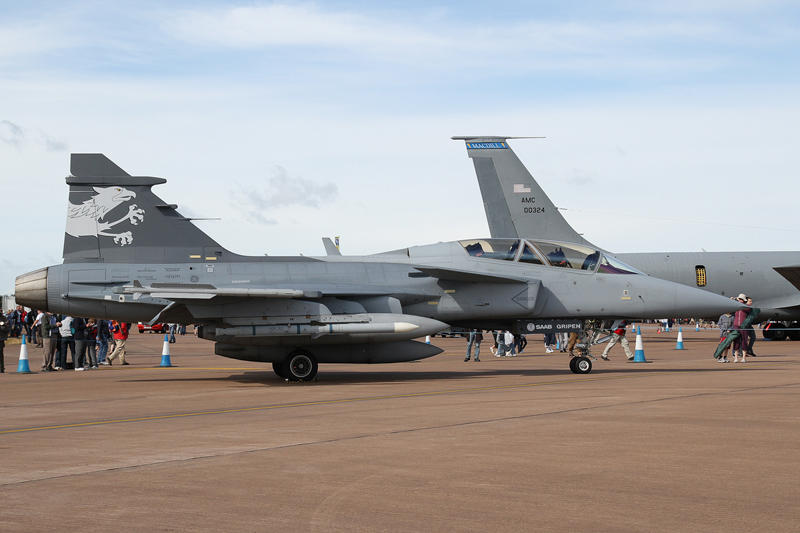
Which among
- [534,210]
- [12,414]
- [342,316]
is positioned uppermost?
[534,210]

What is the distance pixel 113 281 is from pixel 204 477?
10551 mm

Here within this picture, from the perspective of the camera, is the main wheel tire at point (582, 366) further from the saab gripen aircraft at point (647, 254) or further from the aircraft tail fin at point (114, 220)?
the saab gripen aircraft at point (647, 254)

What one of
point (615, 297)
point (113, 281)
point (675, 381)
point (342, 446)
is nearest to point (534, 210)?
point (615, 297)

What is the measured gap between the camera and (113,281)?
50.6 ft

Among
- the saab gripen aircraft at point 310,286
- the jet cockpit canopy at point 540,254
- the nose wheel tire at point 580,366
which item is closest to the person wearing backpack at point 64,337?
the saab gripen aircraft at point 310,286

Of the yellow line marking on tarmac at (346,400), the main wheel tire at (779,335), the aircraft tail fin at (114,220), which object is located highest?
the aircraft tail fin at (114,220)

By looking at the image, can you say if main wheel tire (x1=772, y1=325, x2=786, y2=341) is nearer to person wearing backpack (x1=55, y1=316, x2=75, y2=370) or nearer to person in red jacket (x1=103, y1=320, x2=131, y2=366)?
person in red jacket (x1=103, y1=320, x2=131, y2=366)

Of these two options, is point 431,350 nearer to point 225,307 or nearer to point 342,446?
point 225,307

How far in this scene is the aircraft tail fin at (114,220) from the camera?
15812mm

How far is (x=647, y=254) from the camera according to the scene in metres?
32.9

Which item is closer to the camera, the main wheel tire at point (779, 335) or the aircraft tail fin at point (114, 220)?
the aircraft tail fin at point (114, 220)

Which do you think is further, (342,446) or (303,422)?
(303,422)

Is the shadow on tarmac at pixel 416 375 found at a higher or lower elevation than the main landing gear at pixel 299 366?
lower

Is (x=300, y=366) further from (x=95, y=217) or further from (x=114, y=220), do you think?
(x=95, y=217)
